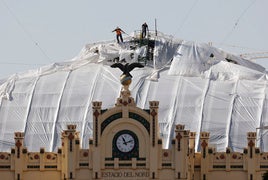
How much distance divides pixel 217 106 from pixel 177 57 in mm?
11386

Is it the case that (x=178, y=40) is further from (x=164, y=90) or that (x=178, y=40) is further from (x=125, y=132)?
(x=125, y=132)

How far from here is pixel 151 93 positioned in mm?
155500

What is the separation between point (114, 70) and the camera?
160m

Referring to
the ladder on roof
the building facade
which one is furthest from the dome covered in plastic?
the building facade

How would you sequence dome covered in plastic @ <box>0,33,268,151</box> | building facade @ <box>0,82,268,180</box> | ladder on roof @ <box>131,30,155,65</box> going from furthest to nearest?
1. ladder on roof @ <box>131,30,155,65</box>
2. dome covered in plastic @ <box>0,33,268,151</box>
3. building facade @ <box>0,82,268,180</box>

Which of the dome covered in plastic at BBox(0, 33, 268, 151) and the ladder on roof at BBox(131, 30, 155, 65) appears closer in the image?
the dome covered in plastic at BBox(0, 33, 268, 151)

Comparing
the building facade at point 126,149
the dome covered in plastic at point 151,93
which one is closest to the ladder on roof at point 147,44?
the dome covered in plastic at point 151,93

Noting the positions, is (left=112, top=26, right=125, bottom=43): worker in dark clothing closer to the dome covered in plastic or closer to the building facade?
the dome covered in plastic

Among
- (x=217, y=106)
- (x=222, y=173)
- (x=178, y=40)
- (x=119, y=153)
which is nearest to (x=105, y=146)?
(x=119, y=153)

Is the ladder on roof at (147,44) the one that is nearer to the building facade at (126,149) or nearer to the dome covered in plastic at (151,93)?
the dome covered in plastic at (151,93)

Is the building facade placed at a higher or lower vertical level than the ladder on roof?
Answer: lower

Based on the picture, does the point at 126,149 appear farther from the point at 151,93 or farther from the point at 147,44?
the point at 147,44

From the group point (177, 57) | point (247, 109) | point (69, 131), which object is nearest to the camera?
point (69, 131)

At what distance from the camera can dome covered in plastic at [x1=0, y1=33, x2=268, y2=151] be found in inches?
5969
